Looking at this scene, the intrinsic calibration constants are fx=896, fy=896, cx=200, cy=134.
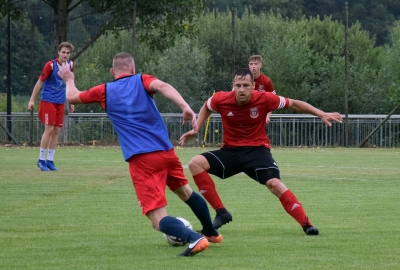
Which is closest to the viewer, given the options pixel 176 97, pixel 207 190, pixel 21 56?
pixel 176 97

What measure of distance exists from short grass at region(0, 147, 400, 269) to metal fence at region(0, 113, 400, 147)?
38.3 ft

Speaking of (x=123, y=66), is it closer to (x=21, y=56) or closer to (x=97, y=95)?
(x=97, y=95)

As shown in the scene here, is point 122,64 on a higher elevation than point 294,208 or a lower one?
higher

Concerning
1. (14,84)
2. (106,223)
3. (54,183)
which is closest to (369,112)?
(14,84)

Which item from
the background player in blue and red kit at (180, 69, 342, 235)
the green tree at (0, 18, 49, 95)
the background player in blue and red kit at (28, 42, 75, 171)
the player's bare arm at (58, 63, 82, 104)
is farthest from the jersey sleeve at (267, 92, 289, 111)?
the green tree at (0, 18, 49, 95)

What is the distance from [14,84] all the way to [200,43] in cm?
1236

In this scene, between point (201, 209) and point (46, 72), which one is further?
point (46, 72)

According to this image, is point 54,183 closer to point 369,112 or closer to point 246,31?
point 369,112

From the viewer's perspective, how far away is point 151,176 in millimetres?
7145

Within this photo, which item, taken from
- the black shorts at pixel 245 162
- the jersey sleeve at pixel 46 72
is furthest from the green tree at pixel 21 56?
the black shorts at pixel 245 162

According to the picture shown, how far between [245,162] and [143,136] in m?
1.75

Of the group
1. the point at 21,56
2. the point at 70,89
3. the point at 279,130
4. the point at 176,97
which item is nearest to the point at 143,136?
the point at 176,97

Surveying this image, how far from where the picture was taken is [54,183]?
44.6 ft

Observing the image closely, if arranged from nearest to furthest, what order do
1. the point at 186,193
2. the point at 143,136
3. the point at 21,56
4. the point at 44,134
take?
the point at 143,136 < the point at 186,193 < the point at 44,134 < the point at 21,56
